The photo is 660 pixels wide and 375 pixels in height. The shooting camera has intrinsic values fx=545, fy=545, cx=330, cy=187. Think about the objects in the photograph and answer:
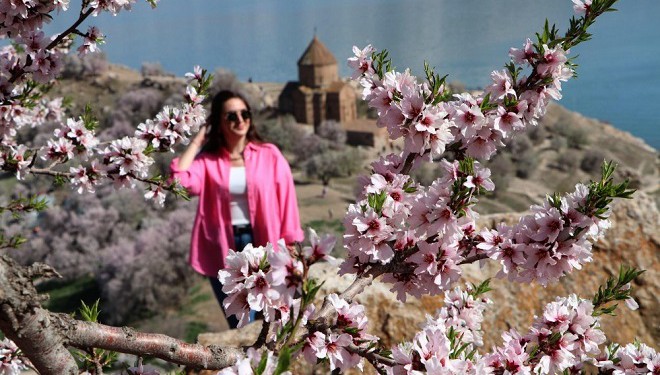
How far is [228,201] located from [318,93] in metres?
45.7

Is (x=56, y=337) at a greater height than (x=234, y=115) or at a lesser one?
lesser

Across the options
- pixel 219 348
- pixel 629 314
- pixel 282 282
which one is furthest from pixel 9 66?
pixel 629 314

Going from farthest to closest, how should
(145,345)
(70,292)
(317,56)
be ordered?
1. (317,56)
2. (70,292)
3. (145,345)

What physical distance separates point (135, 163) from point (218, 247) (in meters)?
1.82

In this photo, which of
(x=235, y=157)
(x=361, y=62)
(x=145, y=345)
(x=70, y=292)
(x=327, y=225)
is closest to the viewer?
(x=145, y=345)

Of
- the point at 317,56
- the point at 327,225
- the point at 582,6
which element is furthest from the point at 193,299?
the point at 317,56

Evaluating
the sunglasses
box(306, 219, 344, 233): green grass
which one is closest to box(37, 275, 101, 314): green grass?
box(306, 219, 344, 233): green grass

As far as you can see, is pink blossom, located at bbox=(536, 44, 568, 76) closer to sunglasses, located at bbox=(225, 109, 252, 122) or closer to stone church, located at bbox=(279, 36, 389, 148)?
sunglasses, located at bbox=(225, 109, 252, 122)

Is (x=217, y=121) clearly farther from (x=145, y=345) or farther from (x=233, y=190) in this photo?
(x=145, y=345)

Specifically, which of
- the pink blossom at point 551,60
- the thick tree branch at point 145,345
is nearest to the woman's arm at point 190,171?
the thick tree branch at point 145,345

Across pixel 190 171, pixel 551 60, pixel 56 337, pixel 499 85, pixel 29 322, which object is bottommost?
pixel 190 171

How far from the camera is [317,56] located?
52500 mm

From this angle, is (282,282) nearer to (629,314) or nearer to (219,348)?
(219,348)

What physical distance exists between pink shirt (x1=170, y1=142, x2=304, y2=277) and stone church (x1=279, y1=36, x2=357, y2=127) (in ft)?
144
